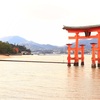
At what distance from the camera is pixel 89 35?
26016 mm

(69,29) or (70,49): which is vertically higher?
(69,29)

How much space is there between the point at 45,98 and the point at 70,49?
63.5 ft

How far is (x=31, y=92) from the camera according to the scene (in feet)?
28.6

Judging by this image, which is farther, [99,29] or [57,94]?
[99,29]

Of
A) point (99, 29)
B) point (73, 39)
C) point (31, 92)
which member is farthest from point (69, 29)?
point (31, 92)

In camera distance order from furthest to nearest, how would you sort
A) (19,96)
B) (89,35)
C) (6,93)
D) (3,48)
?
(3,48) < (89,35) < (6,93) < (19,96)

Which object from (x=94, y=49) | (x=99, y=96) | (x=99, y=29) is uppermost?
(x=99, y=29)

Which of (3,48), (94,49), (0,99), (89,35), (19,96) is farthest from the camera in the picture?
(3,48)

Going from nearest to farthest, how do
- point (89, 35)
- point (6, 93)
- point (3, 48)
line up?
point (6, 93), point (89, 35), point (3, 48)

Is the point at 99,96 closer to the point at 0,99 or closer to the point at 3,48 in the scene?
the point at 0,99

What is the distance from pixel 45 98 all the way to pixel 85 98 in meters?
1.05

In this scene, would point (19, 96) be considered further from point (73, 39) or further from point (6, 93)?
point (73, 39)

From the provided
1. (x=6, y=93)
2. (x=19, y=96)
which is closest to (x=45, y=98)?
(x=19, y=96)

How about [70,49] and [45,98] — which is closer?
[45,98]
